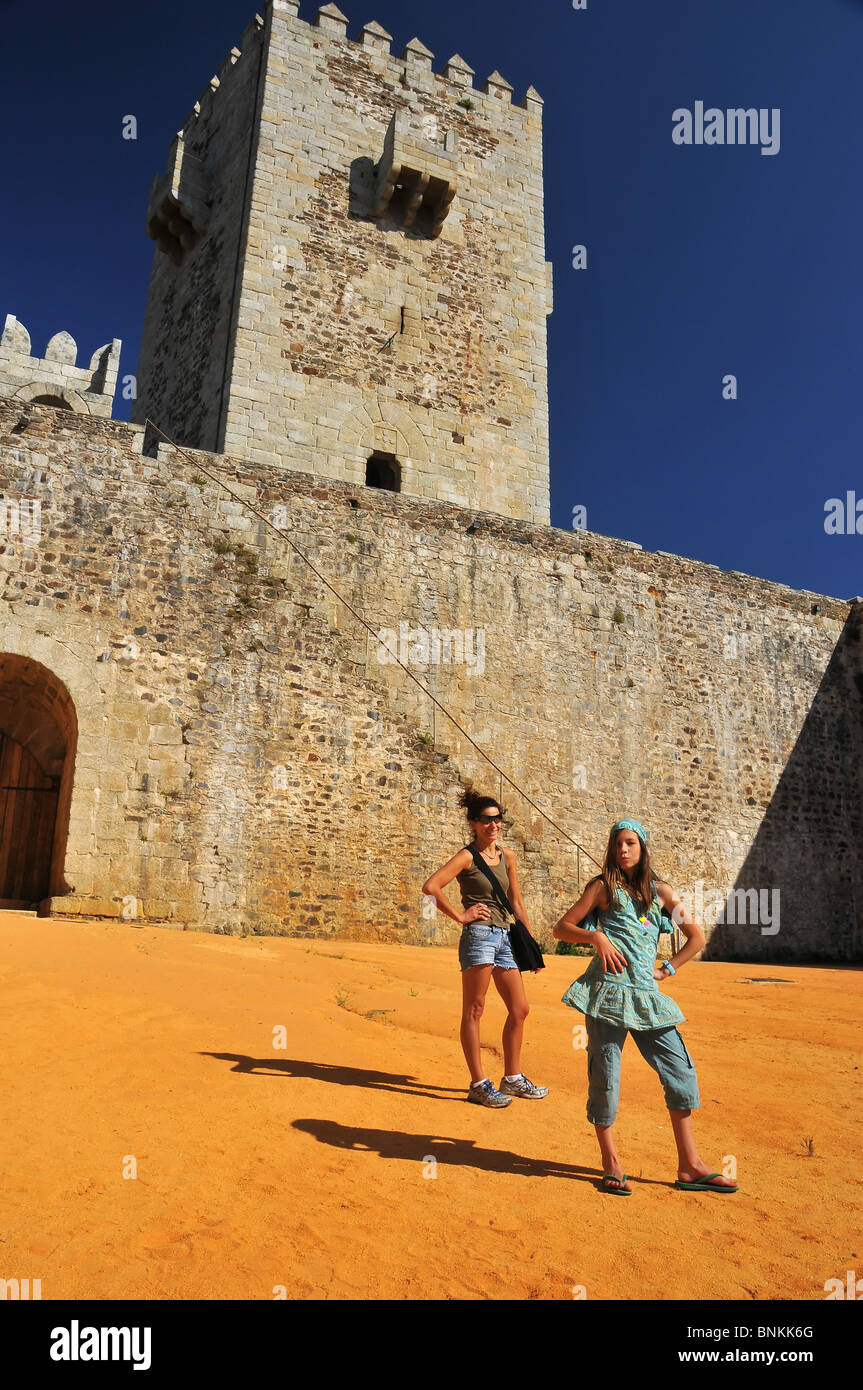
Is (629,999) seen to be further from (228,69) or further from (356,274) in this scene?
(228,69)

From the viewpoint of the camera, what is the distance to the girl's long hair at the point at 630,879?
13.3 feet

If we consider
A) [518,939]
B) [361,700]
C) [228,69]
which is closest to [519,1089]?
[518,939]

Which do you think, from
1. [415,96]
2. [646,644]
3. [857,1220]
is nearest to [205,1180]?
[857,1220]

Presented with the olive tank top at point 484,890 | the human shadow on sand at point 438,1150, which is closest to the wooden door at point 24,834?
the olive tank top at point 484,890

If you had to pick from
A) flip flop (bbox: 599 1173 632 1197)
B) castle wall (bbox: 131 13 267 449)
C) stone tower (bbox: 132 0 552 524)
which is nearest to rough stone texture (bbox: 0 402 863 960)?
stone tower (bbox: 132 0 552 524)

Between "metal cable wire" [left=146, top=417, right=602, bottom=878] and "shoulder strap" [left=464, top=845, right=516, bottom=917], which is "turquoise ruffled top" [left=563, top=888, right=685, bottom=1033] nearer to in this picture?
"shoulder strap" [left=464, top=845, right=516, bottom=917]

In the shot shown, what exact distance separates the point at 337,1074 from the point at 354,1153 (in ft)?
3.79

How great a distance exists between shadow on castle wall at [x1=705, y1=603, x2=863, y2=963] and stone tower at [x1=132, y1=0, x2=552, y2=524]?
19.4ft

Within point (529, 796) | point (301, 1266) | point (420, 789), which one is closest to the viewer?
point (301, 1266)

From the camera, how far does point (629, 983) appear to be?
3.84 metres

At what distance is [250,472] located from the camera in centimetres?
1171
